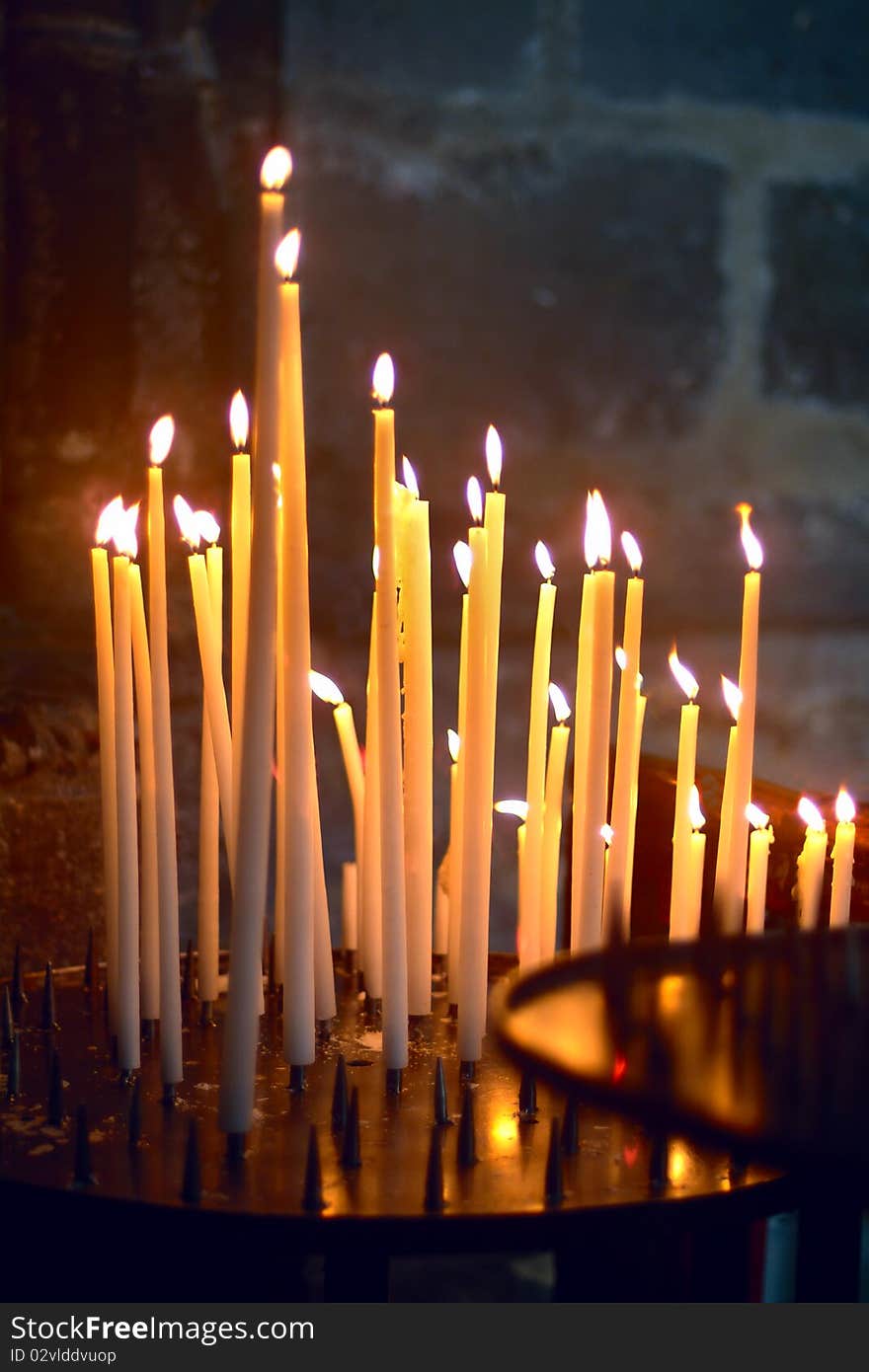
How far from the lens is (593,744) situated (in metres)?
0.93

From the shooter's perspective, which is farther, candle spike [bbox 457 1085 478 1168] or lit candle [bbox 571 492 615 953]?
lit candle [bbox 571 492 615 953]

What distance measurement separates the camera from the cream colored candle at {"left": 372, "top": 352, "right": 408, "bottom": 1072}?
0.91 m

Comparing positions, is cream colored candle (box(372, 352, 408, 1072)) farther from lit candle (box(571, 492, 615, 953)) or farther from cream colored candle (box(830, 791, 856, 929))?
cream colored candle (box(830, 791, 856, 929))

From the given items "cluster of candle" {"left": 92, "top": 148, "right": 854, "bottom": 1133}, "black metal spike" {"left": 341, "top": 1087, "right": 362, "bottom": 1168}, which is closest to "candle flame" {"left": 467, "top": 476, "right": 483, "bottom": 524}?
"cluster of candle" {"left": 92, "top": 148, "right": 854, "bottom": 1133}

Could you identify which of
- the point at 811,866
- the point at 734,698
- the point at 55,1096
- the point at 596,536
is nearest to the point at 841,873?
the point at 811,866

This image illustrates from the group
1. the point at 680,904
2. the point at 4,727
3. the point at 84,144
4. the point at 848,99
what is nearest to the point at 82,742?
the point at 4,727

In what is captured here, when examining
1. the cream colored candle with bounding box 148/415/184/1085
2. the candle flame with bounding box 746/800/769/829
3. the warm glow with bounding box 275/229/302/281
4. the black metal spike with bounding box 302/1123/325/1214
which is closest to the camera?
the black metal spike with bounding box 302/1123/325/1214

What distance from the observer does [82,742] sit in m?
1.60

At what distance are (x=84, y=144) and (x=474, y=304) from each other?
0.46m

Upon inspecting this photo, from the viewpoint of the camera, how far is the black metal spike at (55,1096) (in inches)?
33.3

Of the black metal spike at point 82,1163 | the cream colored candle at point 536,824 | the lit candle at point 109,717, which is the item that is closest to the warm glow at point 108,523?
the lit candle at point 109,717

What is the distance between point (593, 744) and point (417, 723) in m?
0.14

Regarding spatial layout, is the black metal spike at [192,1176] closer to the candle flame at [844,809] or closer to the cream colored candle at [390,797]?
the cream colored candle at [390,797]

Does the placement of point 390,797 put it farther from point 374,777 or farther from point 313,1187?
point 313,1187
